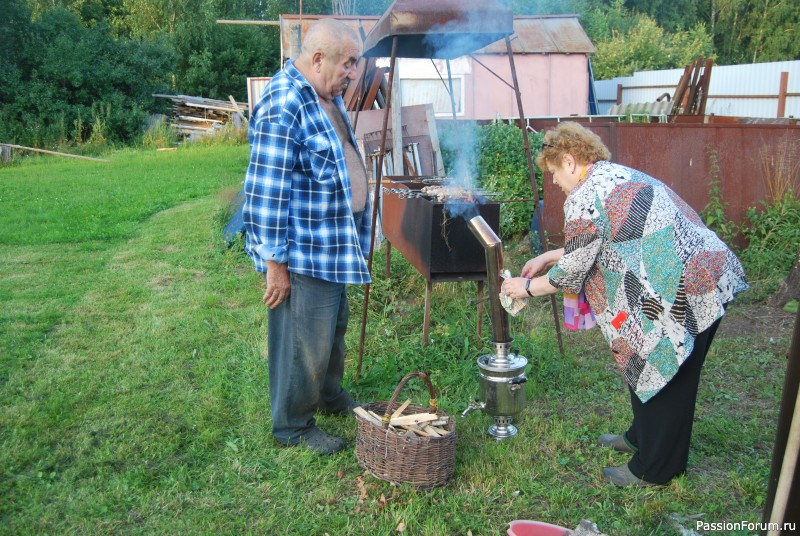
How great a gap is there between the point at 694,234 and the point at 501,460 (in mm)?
1421

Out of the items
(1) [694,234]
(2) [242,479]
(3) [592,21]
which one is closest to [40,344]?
(2) [242,479]

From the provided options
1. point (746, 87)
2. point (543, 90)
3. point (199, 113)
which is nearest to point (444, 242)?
point (543, 90)

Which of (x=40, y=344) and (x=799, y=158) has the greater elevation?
(x=799, y=158)

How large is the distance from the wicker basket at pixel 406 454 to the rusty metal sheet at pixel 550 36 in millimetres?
14483

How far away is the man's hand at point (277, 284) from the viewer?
10.1ft

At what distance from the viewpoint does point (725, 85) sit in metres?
16.5

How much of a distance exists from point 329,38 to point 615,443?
244 centimetres

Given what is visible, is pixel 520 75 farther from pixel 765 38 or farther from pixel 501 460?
pixel 765 38

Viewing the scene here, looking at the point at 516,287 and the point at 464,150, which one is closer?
the point at 516,287

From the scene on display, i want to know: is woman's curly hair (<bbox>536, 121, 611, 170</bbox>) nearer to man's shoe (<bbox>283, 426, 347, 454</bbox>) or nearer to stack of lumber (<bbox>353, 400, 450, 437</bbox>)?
stack of lumber (<bbox>353, 400, 450, 437</bbox>)

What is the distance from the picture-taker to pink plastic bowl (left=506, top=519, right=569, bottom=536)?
99.7 inches

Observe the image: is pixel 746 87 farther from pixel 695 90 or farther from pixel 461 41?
pixel 461 41

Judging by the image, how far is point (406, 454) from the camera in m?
3.00

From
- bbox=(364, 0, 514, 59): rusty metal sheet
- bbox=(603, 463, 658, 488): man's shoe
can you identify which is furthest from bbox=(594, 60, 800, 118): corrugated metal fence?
bbox=(603, 463, 658, 488): man's shoe
